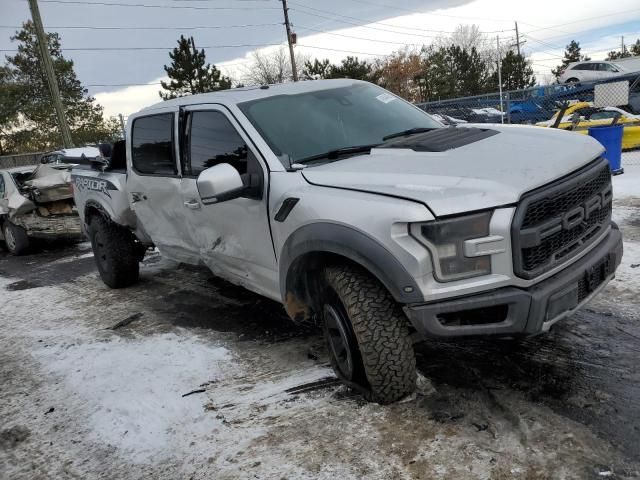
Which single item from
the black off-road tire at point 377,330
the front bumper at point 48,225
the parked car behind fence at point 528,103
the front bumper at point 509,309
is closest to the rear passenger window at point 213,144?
the black off-road tire at point 377,330

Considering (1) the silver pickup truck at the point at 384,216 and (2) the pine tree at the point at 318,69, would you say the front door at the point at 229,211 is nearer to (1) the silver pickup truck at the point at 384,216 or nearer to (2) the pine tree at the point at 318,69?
(1) the silver pickup truck at the point at 384,216

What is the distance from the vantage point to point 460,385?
10.1 ft

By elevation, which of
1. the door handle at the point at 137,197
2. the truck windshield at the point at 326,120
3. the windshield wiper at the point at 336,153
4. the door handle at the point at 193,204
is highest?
the truck windshield at the point at 326,120

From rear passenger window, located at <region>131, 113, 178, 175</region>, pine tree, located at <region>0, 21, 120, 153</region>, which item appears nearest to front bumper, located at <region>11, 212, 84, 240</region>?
rear passenger window, located at <region>131, 113, 178, 175</region>

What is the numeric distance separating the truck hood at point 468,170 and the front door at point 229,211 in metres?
0.48

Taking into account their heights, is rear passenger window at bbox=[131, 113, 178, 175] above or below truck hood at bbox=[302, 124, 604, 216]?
above

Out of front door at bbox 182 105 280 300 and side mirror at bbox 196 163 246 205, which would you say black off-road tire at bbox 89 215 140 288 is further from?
side mirror at bbox 196 163 246 205

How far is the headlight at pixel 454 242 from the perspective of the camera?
236 cm

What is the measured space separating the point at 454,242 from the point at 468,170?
0.39 m

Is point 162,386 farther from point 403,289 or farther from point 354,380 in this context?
point 403,289

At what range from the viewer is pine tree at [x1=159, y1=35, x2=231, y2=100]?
38.2 metres

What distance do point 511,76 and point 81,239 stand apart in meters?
49.7

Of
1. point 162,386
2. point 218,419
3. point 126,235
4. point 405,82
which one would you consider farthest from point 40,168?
point 405,82

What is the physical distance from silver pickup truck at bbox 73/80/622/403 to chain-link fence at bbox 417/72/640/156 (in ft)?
23.1
